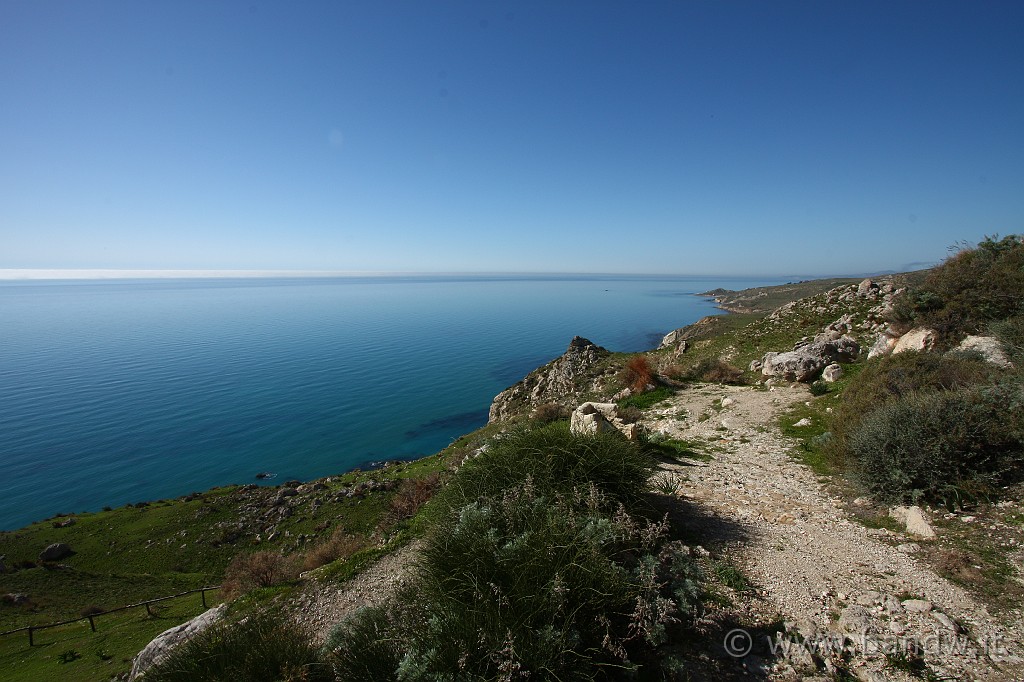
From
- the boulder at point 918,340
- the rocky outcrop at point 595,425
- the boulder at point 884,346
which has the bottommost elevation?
the rocky outcrop at point 595,425

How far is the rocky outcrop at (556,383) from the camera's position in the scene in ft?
93.3

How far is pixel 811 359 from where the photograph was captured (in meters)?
16.0

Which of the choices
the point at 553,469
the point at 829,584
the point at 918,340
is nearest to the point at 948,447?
the point at 829,584

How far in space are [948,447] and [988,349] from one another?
626 centimetres

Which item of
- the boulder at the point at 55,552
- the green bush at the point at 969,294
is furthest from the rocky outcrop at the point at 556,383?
the boulder at the point at 55,552

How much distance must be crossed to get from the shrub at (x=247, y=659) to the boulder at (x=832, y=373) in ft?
59.1

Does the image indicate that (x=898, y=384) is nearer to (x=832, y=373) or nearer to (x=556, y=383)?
(x=832, y=373)

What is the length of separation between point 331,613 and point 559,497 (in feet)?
16.1

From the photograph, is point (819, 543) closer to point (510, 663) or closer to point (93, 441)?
point (510, 663)

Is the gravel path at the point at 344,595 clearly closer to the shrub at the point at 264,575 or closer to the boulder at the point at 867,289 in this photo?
the shrub at the point at 264,575

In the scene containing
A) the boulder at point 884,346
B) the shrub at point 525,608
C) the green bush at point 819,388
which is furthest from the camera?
the boulder at point 884,346

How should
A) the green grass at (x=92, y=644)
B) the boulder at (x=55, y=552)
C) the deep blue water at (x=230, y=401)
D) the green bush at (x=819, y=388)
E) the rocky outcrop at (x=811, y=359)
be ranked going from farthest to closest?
the deep blue water at (x=230, y=401), the boulder at (x=55, y=552), the rocky outcrop at (x=811, y=359), the green bush at (x=819, y=388), the green grass at (x=92, y=644)

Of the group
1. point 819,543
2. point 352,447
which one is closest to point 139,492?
point 352,447

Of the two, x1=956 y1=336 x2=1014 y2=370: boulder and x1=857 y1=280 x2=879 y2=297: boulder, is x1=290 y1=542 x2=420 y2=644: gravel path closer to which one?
x1=956 y1=336 x2=1014 y2=370: boulder
